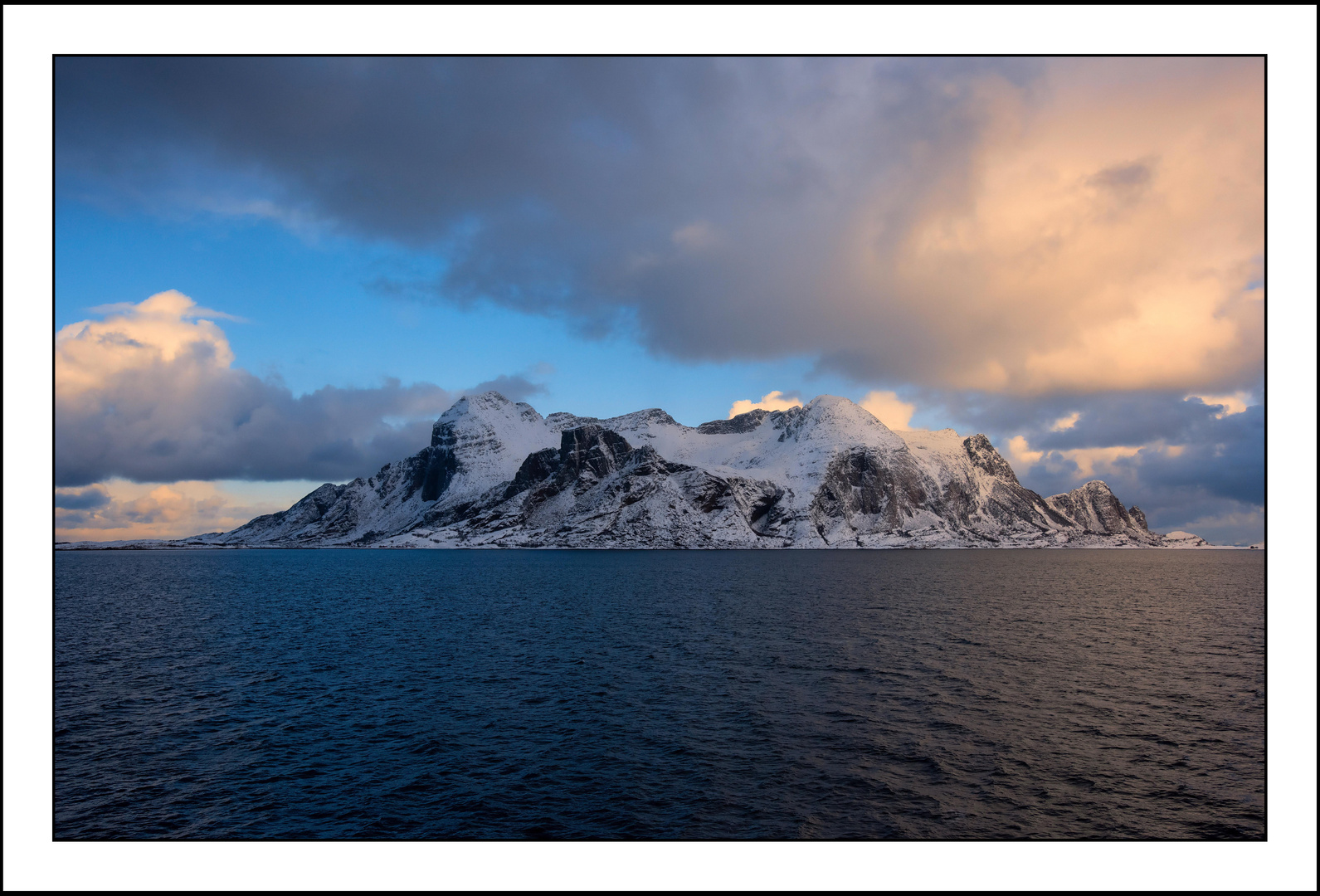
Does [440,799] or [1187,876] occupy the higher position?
[1187,876]

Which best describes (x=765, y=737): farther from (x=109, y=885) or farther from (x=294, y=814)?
(x=109, y=885)

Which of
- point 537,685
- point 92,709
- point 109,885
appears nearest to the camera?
point 109,885

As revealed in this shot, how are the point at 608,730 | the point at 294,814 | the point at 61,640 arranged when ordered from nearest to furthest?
the point at 294,814, the point at 608,730, the point at 61,640

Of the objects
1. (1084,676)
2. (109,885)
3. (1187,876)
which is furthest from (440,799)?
(1084,676)

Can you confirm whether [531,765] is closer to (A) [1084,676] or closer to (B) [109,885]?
(B) [109,885]
